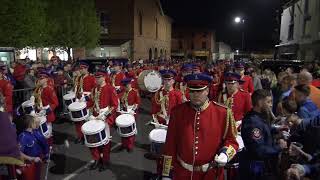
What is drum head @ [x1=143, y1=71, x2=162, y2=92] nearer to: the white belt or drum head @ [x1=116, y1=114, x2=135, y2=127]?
drum head @ [x1=116, y1=114, x2=135, y2=127]

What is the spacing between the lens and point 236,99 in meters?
7.29

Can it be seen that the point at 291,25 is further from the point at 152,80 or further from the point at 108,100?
the point at 108,100

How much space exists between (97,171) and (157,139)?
76.3 inches

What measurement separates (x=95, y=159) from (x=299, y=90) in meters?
4.42

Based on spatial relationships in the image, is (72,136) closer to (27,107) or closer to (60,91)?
(27,107)

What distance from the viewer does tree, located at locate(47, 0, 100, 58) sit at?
31166 millimetres

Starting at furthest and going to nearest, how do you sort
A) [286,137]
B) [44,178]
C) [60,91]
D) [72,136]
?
[60,91] < [72,136] < [44,178] < [286,137]

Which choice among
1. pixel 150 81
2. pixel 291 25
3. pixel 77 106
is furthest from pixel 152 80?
pixel 291 25


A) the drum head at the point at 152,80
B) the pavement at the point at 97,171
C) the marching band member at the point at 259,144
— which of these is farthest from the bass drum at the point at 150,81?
the marching band member at the point at 259,144

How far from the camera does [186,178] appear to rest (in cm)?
421

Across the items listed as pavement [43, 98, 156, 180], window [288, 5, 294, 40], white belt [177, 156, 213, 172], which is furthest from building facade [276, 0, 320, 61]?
white belt [177, 156, 213, 172]

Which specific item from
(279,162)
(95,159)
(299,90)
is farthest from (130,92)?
(279,162)

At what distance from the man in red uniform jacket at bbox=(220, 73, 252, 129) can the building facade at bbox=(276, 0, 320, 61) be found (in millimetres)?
20638

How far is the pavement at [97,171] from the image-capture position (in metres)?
7.52
